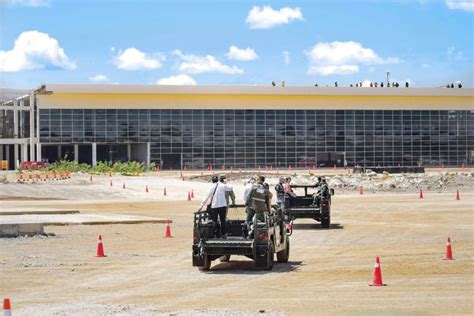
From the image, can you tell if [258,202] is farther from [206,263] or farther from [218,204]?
[206,263]

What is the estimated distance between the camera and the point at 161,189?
207 feet

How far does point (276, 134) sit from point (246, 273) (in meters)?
83.4

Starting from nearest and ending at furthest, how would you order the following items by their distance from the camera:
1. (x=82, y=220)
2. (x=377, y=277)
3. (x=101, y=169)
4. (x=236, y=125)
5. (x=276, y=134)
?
(x=377, y=277) < (x=82, y=220) < (x=101, y=169) < (x=236, y=125) < (x=276, y=134)

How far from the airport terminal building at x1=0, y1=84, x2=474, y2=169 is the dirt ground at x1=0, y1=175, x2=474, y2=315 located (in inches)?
2434

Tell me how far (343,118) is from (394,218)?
68.0m

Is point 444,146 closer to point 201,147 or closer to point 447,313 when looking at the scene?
point 201,147

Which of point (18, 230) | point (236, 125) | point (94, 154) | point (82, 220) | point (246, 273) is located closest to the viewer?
point (246, 273)

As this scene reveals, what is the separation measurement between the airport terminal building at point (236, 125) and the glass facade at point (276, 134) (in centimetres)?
11

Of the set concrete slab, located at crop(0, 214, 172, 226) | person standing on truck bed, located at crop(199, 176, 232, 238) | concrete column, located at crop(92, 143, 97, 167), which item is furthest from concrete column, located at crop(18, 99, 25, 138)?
person standing on truck bed, located at crop(199, 176, 232, 238)

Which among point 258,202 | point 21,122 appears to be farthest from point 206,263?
point 21,122

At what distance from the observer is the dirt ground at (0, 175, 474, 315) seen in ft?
51.7

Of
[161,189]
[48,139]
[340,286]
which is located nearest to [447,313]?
[340,286]

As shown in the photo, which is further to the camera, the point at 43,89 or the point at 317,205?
the point at 43,89

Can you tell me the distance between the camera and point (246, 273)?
20.1 metres
